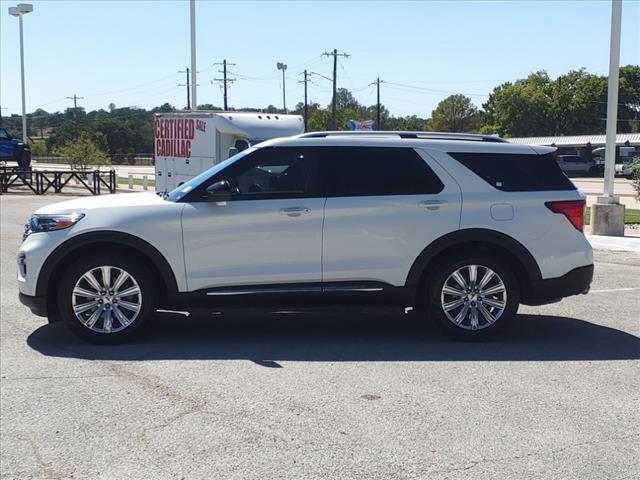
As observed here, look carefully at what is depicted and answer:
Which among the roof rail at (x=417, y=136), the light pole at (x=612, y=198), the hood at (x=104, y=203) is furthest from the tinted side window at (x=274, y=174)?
the light pole at (x=612, y=198)

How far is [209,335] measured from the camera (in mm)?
7059

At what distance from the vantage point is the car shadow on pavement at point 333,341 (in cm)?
634

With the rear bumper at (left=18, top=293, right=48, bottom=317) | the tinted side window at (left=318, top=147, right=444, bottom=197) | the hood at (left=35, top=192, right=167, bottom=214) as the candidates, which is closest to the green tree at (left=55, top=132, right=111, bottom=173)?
the hood at (left=35, top=192, right=167, bottom=214)

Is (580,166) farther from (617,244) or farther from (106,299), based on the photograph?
(106,299)

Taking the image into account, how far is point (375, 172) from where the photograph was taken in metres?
6.78

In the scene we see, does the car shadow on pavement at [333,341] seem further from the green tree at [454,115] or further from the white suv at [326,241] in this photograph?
the green tree at [454,115]

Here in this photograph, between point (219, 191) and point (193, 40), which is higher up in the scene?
point (193, 40)

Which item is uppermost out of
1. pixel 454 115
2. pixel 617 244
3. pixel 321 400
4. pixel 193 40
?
pixel 454 115

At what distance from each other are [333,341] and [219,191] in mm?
1672

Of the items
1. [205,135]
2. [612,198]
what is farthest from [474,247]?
[205,135]

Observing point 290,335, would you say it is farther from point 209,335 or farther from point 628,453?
point 628,453

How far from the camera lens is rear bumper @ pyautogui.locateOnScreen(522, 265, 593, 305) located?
6719 mm

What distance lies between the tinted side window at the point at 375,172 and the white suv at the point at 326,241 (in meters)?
0.01

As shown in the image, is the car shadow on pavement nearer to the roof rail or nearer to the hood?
the hood
